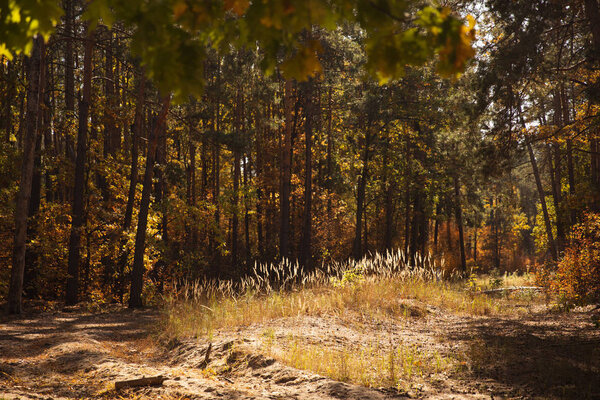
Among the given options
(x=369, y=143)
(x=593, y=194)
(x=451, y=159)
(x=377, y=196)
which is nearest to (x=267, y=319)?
(x=593, y=194)

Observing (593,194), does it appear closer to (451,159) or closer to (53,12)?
(53,12)

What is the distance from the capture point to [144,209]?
1162 cm

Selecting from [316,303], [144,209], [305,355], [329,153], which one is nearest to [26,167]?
[144,209]

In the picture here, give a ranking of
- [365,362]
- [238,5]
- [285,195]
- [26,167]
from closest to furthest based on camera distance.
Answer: [238,5], [365,362], [26,167], [285,195]

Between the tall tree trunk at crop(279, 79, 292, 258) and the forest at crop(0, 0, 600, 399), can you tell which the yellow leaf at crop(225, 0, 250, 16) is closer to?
the forest at crop(0, 0, 600, 399)

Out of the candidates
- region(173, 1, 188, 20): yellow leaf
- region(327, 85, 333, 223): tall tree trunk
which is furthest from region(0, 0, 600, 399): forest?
region(327, 85, 333, 223): tall tree trunk

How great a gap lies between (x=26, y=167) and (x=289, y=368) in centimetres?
810

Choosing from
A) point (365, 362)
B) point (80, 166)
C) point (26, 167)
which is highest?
point (80, 166)

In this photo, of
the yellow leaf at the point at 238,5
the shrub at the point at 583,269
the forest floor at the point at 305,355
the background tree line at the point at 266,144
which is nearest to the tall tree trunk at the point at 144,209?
the background tree line at the point at 266,144

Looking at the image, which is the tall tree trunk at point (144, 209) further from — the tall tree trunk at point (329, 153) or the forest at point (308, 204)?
the tall tree trunk at point (329, 153)

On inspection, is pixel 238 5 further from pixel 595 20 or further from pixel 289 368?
pixel 595 20

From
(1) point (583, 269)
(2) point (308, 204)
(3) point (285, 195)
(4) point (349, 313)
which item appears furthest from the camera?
(2) point (308, 204)

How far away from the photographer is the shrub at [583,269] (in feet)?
27.8

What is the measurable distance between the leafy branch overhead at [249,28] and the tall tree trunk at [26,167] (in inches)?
344
